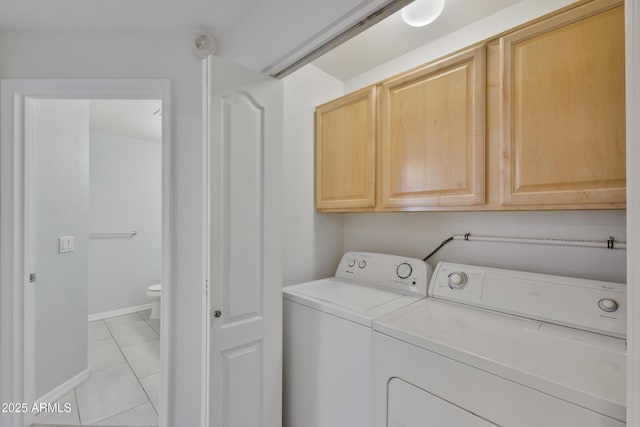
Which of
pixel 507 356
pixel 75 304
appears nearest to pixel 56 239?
pixel 75 304

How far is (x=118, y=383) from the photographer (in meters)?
2.15

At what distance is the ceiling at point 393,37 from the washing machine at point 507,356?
1301 millimetres

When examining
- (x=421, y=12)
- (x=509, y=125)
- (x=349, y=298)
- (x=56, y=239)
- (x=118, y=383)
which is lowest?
(x=118, y=383)

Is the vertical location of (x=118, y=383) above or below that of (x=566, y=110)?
below

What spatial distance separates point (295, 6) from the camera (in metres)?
1.16

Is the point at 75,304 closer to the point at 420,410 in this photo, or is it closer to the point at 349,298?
the point at 349,298

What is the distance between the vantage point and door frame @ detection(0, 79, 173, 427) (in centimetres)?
153

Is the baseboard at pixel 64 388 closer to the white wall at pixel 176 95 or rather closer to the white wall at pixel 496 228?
the white wall at pixel 176 95

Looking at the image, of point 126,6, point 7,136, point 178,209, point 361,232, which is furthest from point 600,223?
point 7,136

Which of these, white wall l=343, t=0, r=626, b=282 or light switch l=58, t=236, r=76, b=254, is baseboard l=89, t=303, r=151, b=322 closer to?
light switch l=58, t=236, r=76, b=254

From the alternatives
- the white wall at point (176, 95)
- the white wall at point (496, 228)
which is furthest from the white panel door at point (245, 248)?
the white wall at point (496, 228)

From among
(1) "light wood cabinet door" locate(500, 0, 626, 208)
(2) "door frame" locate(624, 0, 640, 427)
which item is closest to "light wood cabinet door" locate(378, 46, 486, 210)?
(1) "light wood cabinet door" locate(500, 0, 626, 208)

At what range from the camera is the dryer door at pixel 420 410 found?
83 centimetres

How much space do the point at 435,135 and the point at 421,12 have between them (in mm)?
596
